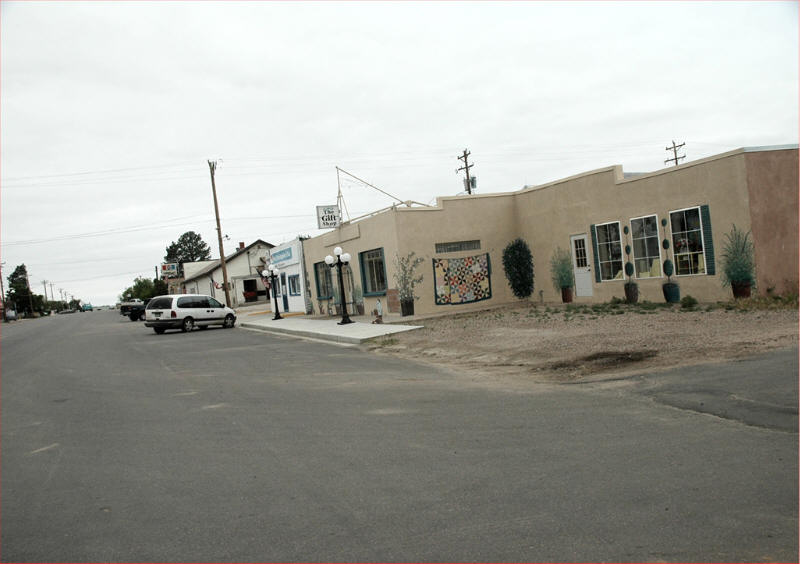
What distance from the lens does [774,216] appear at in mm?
16844

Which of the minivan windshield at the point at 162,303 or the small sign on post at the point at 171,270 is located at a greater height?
the small sign on post at the point at 171,270

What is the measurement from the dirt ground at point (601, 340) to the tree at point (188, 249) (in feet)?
365

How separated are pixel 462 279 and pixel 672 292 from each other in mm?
8651

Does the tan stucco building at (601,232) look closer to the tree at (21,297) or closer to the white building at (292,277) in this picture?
the white building at (292,277)

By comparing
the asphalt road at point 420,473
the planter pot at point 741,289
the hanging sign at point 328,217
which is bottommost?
the asphalt road at point 420,473

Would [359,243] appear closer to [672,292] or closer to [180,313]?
[180,313]

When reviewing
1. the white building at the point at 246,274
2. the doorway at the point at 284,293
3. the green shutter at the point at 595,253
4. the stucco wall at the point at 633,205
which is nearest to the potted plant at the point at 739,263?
the stucco wall at the point at 633,205

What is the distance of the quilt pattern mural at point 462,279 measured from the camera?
25000mm

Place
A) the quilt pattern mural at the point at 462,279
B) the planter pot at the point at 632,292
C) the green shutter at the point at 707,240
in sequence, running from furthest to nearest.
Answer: the quilt pattern mural at the point at 462,279
the planter pot at the point at 632,292
the green shutter at the point at 707,240

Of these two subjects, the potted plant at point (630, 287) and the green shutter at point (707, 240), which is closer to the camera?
the green shutter at point (707, 240)

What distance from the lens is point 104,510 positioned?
5.03m

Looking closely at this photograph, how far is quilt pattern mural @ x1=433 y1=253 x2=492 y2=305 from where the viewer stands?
2500 centimetres

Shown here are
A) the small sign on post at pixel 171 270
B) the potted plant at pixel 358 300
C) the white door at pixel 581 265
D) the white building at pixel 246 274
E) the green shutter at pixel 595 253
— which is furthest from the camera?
the small sign on post at pixel 171 270

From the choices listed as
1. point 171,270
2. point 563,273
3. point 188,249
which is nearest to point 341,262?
point 563,273
